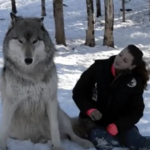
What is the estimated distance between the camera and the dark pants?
4.52 m

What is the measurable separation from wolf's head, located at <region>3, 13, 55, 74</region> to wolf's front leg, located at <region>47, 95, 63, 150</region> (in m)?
0.53

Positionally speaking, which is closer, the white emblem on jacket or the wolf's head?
the wolf's head

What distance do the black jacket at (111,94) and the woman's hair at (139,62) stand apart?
63 millimetres

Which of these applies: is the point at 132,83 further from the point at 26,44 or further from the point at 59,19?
the point at 59,19

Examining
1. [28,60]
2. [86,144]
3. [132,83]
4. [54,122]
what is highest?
[28,60]

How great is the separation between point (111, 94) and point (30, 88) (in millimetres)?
1072

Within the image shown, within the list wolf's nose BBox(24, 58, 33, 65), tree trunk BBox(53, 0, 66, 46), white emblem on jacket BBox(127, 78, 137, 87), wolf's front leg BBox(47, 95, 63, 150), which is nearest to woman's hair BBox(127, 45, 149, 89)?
white emblem on jacket BBox(127, 78, 137, 87)

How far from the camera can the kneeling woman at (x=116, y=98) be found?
447cm

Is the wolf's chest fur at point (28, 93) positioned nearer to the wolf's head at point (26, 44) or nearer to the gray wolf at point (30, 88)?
the gray wolf at point (30, 88)

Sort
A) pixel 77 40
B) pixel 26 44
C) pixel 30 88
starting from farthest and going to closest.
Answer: pixel 77 40 < pixel 30 88 < pixel 26 44

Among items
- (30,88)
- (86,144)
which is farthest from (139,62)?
(30,88)

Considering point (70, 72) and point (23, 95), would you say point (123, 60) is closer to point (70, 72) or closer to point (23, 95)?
point (23, 95)

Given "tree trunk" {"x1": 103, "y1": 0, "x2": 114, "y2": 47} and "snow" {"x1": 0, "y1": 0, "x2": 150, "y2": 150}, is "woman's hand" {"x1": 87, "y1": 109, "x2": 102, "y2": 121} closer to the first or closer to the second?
"snow" {"x1": 0, "y1": 0, "x2": 150, "y2": 150}

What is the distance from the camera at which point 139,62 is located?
14.6 feet
